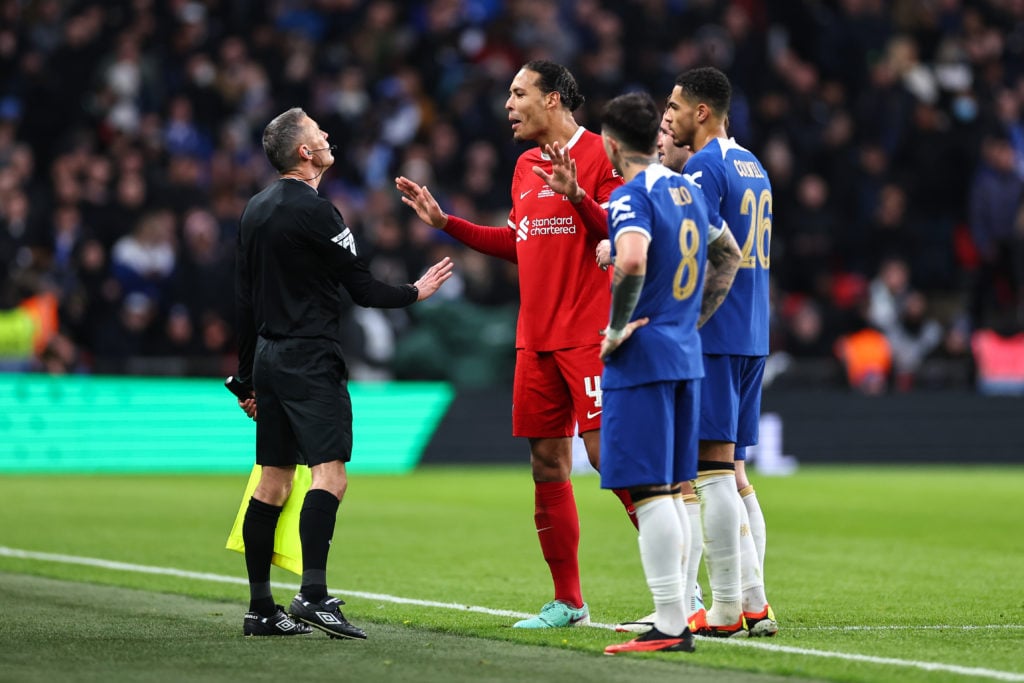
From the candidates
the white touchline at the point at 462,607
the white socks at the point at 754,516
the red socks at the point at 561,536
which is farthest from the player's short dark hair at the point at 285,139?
the white socks at the point at 754,516

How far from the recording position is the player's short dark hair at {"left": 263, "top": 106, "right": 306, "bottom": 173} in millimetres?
7977

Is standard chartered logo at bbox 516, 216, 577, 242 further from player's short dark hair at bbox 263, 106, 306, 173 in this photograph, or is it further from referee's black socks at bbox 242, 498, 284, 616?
referee's black socks at bbox 242, 498, 284, 616

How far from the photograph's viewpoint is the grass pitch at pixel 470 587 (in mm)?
6797

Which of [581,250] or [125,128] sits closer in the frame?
[581,250]

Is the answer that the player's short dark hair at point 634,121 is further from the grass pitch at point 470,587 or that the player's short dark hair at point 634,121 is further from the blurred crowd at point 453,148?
the blurred crowd at point 453,148

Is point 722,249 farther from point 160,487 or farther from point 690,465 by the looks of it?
point 160,487

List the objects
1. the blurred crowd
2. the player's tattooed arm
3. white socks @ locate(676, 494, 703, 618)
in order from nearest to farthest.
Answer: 1. white socks @ locate(676, 494, 703, 618)
2. the player's tattooed arm
3. the blurred crowd

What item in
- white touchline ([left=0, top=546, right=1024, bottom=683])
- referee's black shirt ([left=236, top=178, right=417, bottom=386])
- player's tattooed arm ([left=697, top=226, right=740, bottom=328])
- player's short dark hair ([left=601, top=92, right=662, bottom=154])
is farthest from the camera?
referee's black shirt ([left=236, top=178, right=417, bottom=386])

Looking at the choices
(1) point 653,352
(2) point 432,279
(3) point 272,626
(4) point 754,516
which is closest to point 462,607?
→ (3) point 272,626

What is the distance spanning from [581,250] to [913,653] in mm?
2540

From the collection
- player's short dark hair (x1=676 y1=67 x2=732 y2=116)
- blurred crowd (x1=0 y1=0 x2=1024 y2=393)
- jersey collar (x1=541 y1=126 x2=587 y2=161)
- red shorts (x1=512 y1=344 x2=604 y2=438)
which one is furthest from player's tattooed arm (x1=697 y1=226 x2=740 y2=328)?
blurred crowd (x1=0 y1=0 x2=1024 y2=393)

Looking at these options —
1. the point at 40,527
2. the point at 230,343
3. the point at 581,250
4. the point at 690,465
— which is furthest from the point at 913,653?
the point at 230,343

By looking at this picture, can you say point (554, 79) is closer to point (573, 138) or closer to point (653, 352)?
point (573, 138)

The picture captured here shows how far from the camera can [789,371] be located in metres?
21.7
